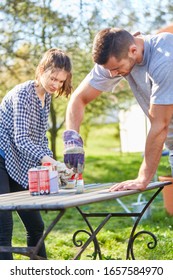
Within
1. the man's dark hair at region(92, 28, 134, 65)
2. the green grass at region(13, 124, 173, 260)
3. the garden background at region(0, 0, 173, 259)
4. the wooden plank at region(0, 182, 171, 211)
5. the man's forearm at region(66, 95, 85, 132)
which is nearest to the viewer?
the wooden plank at region(0, 182, 171, 211)

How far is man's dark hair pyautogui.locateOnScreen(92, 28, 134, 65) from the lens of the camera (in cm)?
311

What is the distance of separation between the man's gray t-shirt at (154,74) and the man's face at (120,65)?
0.11m

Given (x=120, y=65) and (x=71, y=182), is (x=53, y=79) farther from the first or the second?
(x=71, y=182)

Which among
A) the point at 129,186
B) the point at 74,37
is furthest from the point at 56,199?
the point at 74,37

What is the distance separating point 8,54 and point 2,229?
6.28 m

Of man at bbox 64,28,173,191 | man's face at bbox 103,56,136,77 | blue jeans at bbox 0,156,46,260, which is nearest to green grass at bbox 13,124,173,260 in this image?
blue jeans at bbox 0,156,46,260

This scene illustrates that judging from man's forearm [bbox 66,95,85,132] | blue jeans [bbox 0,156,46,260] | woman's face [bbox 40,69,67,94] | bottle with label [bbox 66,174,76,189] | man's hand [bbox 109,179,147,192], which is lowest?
blue jeans [bbox 0,156,46,260]

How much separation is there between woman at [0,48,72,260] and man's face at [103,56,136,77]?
0.31 m

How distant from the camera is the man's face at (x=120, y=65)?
3.13 metres

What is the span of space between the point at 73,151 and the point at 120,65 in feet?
1.62

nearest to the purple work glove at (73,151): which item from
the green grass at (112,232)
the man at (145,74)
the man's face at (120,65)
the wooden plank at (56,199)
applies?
the man at (145,74)

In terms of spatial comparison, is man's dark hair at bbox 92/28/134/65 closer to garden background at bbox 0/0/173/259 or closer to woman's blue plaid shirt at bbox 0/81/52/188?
woman's blue plaid shirt at bbox 0/81/52/188

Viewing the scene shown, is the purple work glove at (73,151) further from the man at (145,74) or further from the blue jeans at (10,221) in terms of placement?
the blue jeans at (10,221)
